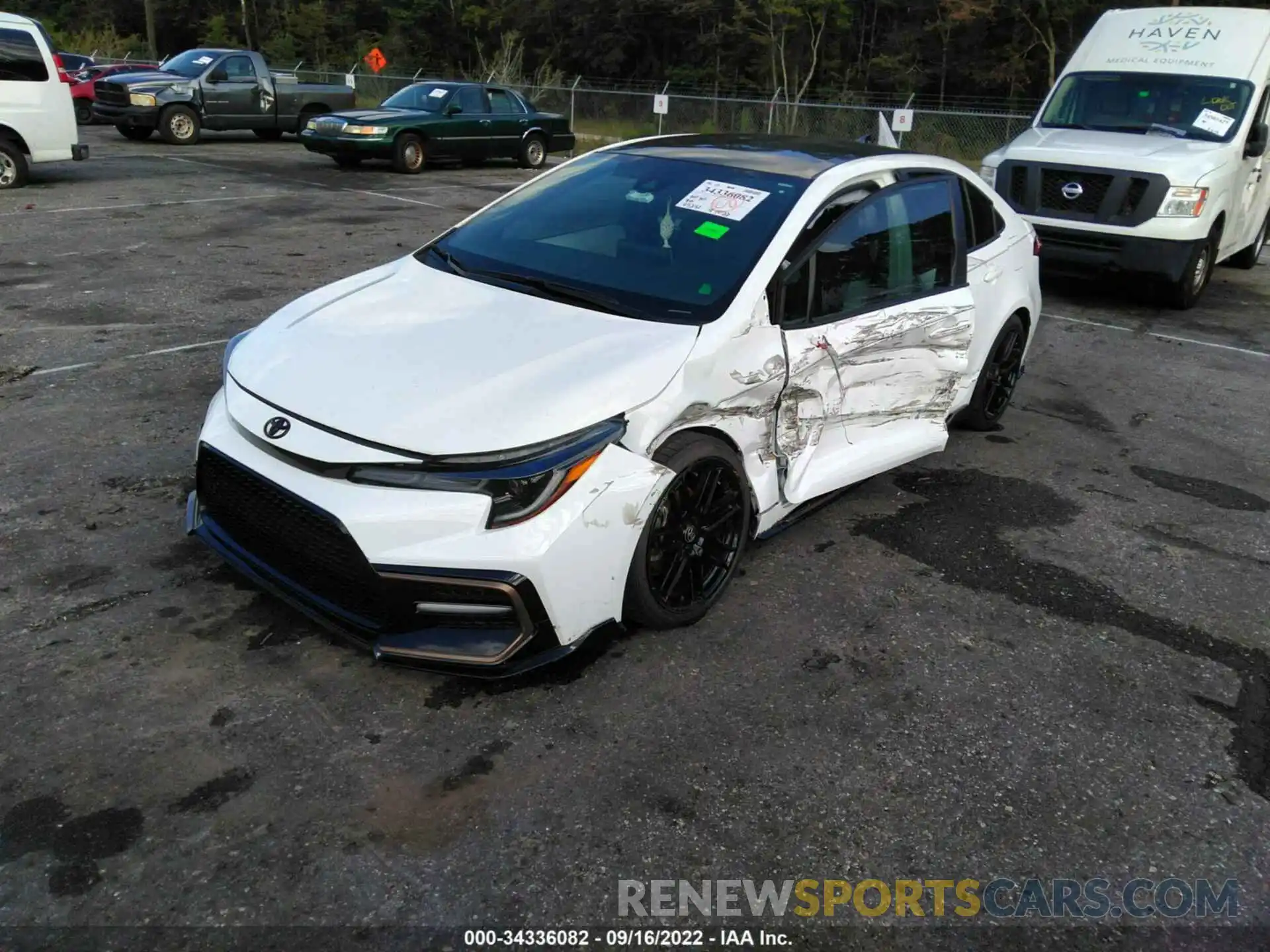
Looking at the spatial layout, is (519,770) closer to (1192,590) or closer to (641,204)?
(641,204)

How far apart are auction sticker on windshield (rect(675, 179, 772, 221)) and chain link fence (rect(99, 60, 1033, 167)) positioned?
17.0 metres

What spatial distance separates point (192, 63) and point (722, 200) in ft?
58.4

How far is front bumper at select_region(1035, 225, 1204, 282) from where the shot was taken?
356 inches

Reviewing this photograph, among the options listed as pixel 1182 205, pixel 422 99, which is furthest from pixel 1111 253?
pixel 422 99

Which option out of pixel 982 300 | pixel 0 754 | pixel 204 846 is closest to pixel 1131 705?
pixel 982 300

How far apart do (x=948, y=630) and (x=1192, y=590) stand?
1.25 m

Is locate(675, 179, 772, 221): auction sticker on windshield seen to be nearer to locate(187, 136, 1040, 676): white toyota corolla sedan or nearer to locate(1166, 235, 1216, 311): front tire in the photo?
locate(187, 136, 1040, 676): white toyota corolla sedan

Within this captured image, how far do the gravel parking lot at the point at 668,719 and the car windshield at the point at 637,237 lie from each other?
1.19 metres

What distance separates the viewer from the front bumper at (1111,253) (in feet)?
29.7

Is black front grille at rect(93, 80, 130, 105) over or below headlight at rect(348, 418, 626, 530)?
over

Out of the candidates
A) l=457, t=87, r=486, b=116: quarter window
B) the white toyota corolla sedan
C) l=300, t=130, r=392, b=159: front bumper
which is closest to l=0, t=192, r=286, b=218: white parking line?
l=300, t=130, r=392, b=159: front bumper

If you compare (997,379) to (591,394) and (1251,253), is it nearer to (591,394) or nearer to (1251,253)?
(591,394)

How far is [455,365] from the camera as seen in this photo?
332 centimetres

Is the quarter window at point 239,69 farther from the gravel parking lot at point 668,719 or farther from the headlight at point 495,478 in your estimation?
the headlight at point 495,478
